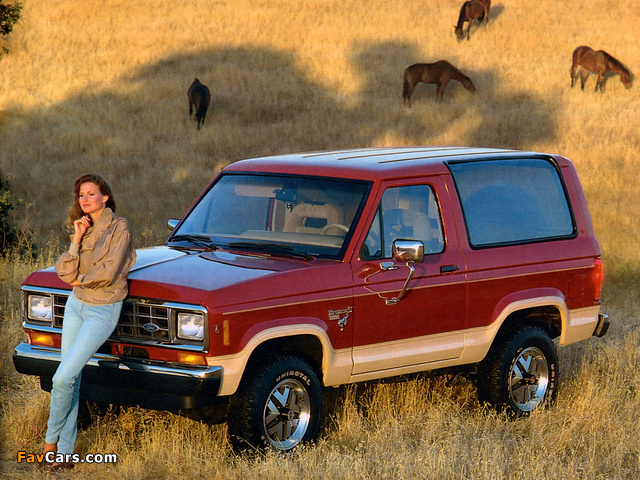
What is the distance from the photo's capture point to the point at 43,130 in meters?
29.6

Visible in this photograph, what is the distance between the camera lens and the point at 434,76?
34.2 m

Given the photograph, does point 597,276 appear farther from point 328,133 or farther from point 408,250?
point 328,133

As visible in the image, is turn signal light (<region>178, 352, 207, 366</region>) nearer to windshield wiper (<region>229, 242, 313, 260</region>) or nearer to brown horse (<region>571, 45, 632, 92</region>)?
windshield wiper (<region>229, 242, 313, 260</region>)

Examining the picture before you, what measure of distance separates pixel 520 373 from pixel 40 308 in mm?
3670

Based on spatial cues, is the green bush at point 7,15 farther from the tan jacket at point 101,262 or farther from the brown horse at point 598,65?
the brown horse at point 598,65

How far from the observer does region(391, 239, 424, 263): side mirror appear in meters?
6.59

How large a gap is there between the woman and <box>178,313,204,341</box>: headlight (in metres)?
0.40

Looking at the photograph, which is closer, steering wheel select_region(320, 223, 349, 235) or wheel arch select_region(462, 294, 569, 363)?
steering wheel select_region(320, 223, 349, 235)

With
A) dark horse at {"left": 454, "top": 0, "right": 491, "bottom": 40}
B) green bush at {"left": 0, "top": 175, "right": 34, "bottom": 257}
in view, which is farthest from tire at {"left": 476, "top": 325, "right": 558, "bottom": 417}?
dark horse at {"left": 454, "top": 0, "right": 491, "bottom": 40}

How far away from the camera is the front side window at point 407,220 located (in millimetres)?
6965

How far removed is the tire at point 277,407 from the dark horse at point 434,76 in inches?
1096

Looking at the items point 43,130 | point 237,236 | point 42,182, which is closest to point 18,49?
point 43,130

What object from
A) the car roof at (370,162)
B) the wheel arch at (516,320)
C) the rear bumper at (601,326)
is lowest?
the rear bumper at (601,326)

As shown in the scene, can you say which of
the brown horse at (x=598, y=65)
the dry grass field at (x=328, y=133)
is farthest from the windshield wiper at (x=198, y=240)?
the brown horse at (x=598, y=65)
